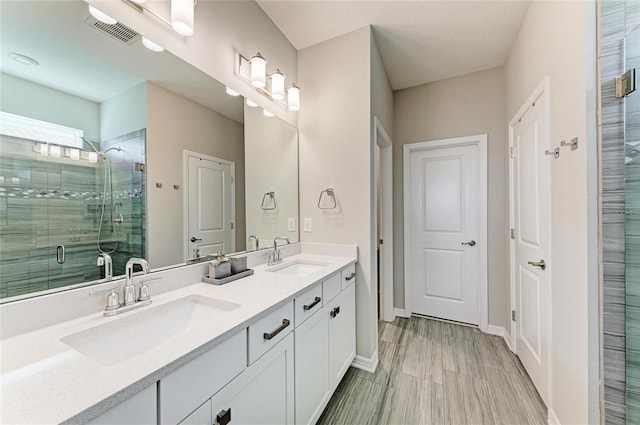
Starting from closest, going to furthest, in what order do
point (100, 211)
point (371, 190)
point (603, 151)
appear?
1. point (100, 211)
2. point (603, 151)
3. point (371, 190)

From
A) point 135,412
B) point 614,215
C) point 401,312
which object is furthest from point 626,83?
point 401,312

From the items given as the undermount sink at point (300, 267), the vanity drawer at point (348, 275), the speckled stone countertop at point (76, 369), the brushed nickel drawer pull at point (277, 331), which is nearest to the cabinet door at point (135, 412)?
the speckled stone countertop at point (76, 369)

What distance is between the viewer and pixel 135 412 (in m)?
0.57

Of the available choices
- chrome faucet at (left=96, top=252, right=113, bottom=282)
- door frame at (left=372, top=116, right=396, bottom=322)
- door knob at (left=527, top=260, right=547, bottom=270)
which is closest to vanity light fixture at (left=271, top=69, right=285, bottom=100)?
door frame at (left=372, top=116, right=396, bottom=322)

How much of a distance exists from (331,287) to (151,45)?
1.57 meters

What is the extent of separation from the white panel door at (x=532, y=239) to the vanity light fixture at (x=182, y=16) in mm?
2095

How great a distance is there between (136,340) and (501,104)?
340 centimetres

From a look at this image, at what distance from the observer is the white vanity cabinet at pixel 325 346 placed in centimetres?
124

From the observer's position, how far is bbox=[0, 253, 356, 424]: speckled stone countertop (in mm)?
479

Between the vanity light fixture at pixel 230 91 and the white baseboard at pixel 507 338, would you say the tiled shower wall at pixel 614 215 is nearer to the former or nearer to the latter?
the white baseboard at pixel 507 338

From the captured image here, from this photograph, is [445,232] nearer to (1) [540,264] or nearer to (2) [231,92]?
(1) [540,264]

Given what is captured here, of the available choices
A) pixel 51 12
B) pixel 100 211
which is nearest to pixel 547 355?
pixel 100 211

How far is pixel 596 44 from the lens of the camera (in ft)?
3.66

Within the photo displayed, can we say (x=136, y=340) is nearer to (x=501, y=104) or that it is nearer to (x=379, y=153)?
(x=379, y=153)
